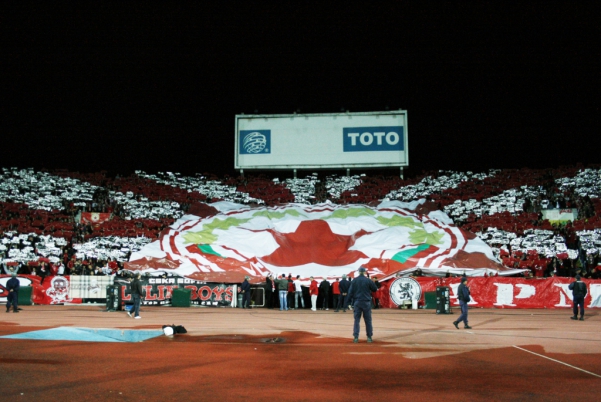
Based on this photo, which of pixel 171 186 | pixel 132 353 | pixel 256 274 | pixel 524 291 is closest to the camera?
pixel 132 353

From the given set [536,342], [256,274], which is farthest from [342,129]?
[536,342]

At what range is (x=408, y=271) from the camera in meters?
26.4

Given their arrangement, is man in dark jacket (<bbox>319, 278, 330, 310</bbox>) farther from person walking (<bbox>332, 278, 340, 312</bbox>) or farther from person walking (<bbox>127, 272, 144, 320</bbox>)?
person walking (<bbox>127, 272, 144, 320</bbox>)

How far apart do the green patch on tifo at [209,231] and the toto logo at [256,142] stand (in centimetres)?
976

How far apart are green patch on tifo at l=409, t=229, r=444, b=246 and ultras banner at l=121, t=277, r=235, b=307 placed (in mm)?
9986

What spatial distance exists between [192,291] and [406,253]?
1067 cm

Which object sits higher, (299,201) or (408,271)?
(299,201)

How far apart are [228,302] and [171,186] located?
16345 millimetres

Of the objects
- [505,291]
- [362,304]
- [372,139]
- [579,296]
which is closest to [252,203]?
[372,139]

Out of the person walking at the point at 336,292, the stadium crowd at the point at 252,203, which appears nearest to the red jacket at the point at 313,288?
the person walking at the point at 336,292

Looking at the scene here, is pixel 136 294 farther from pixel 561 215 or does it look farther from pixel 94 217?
pixel 561 215

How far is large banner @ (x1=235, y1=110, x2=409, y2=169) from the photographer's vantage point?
4019 centimetres

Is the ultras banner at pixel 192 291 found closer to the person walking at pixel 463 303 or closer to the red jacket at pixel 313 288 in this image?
the red jacket at pixel 313 288

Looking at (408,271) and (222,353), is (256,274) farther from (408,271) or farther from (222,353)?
A: (222,353)
